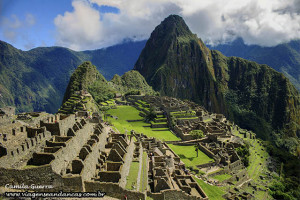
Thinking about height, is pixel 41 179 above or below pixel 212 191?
above

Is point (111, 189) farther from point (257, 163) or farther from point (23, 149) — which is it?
point (257, 163)

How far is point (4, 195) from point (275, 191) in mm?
50557

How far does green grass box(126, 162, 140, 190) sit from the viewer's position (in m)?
22.3

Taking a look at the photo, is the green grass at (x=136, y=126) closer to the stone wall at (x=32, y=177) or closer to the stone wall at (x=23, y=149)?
the stone wall at (x=23, y=149)

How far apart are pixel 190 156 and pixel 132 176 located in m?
26.3

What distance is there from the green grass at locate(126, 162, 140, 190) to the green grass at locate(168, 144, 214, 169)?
728 inches

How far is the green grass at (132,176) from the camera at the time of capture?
73.1ft

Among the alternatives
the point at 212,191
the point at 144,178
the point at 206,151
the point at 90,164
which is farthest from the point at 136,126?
the point at 90,164

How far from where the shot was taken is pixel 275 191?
151 ft

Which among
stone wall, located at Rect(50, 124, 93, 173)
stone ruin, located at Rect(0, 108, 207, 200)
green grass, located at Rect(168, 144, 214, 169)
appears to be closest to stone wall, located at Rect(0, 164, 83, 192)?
stone ruin, located at Rect(0, 108, 207, 200)

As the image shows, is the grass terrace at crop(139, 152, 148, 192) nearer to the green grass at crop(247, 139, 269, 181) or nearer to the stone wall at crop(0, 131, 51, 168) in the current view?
the stone wall at crop(0, 131, 51, 168)

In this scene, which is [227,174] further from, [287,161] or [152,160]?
[287,161]

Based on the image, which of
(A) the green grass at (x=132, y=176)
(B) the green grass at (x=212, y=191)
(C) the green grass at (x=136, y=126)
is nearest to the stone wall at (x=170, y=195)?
(A) the green grass at (x=132, y=176)

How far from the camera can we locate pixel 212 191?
35.2m
